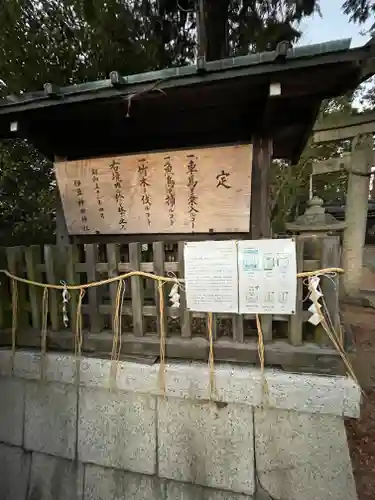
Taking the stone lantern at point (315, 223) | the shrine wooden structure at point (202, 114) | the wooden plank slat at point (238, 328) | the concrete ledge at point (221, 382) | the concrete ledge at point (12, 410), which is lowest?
the concrete ledge at point (12, 410)

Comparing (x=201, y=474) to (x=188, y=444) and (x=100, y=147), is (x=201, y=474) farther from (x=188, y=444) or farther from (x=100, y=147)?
(x=100, y=147)

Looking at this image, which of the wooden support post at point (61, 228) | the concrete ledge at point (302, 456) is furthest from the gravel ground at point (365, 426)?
the wooden support post at point (61, 228)

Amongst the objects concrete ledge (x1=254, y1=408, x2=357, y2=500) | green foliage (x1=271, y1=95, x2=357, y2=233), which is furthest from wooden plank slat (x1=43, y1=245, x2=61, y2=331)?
green foliage (x1=271, y1=95, x2=357, y2=233)

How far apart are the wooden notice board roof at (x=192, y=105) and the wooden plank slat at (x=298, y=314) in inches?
46.8

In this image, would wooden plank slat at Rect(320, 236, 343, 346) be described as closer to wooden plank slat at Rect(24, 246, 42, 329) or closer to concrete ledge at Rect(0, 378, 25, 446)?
wooden plank slat at Rect(24, 246, 42, 329)

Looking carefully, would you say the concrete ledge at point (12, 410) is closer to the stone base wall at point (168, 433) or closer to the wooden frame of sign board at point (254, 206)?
the stone base wall at point (168, 433)

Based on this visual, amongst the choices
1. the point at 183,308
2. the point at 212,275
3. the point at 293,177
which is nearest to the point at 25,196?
the point at 183,308

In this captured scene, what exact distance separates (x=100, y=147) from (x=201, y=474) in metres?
3.41

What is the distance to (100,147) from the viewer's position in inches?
141

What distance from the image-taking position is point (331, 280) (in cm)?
216

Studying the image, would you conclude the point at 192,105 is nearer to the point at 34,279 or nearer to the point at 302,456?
the point at 34,279

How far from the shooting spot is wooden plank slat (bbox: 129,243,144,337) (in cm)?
251

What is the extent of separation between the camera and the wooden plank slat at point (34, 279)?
2.75 meters

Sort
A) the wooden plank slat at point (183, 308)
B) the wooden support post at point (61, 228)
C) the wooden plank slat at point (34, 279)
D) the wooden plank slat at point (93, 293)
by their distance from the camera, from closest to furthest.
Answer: the wooden plank slat at point (183, 308), the wooden plank slat at point (93, 293), the wooden plank slat at point (34, 279), the wooden support post at point (61, 228)
